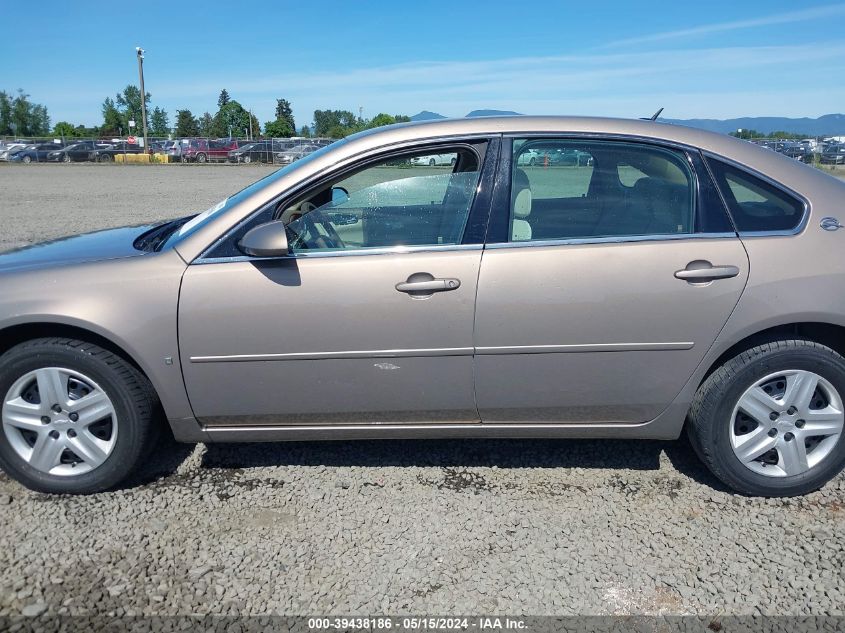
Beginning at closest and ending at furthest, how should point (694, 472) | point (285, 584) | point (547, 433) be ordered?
point (285, 584), point (547, 433), point (694, 472)

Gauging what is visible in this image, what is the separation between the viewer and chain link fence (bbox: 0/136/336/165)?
40.5 metres

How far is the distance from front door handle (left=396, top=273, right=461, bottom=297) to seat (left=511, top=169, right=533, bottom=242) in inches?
14.2

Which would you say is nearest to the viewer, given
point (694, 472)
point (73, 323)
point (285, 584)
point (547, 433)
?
point (285, 584)

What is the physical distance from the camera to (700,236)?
303cm

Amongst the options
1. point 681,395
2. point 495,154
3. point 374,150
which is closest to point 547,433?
point 681,395

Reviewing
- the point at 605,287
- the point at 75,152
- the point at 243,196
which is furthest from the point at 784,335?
the point at 75,152

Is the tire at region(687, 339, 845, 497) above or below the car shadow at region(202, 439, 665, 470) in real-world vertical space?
above

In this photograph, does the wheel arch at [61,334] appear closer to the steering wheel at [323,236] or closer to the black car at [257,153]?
the steering wheel at [323,236]


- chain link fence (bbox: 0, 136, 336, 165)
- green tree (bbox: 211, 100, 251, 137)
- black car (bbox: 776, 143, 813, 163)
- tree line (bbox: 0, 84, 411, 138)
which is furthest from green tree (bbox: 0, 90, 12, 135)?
Result: black car (bbox: 776, 143, 813, 163)

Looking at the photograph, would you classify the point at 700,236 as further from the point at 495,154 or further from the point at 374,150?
the point at 374,150

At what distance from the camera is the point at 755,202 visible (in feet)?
10.2

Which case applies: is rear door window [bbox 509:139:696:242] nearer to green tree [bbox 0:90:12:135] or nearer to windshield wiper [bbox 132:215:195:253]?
windshield wiper [bbox 132:215:195:253]

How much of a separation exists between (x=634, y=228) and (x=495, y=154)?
72cm

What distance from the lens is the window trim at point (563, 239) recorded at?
3025 millimetres
